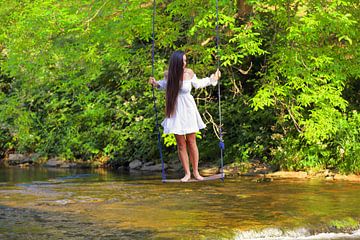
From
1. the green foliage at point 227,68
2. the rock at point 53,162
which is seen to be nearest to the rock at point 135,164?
the green foliage at point 227,68

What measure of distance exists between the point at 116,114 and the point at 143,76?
10.3 feet

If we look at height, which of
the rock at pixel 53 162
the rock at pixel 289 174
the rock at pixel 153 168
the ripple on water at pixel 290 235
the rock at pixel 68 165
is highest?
the rock at pixel 53 162

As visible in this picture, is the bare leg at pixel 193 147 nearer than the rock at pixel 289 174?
Yes

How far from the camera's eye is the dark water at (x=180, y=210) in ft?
28.8

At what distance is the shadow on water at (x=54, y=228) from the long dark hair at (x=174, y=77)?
227 cm

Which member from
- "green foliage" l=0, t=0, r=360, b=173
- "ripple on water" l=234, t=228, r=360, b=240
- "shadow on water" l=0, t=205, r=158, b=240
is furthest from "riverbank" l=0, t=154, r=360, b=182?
"shadow on water" l=0, t=205, r=158, b=240

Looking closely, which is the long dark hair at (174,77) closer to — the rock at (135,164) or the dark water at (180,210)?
the dark water at (180,210)

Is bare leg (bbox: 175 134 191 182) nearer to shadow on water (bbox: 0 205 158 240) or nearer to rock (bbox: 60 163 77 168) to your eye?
shadow on water (bbox: 0 205 158 240)

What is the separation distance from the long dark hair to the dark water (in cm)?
138

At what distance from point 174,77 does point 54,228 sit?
311 cm

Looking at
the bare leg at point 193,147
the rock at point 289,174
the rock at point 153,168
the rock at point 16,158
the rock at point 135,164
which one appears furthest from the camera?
the rock at point 16,158

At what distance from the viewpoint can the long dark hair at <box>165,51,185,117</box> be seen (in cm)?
1095

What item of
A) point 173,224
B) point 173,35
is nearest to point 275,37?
point 173,35

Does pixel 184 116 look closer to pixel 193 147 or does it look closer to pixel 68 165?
pixel 193 147
